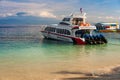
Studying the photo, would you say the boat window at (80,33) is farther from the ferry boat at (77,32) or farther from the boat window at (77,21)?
the boat window at (77,21)

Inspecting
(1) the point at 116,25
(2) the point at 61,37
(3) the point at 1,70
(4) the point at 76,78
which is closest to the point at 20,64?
(3) the point at 1,70

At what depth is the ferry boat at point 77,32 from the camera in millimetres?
38622

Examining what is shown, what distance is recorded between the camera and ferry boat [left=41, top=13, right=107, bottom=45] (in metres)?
38.6

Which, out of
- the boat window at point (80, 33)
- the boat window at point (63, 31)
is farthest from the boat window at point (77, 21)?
the boat window at point (80, 33)

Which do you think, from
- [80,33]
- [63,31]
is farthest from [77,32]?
[63,31]

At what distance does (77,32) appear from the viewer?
40125 mm

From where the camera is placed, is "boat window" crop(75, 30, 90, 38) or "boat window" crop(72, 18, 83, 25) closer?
"boat window" crop(75, 30, 90, 38)

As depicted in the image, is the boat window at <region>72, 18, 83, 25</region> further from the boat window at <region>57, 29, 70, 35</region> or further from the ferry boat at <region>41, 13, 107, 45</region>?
the boat window at <region>57, 29, 70, 35</region>

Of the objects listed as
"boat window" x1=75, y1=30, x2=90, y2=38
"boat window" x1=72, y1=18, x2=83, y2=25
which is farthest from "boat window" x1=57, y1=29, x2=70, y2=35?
"boat window" x1=72, y1=18, x2=83, y2=25

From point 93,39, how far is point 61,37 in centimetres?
580

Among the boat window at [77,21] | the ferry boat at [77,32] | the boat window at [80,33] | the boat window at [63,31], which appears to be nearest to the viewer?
the ferry boat at [77,32]

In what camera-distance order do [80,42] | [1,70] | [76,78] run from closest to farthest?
1. [76,78]
2. [1,70]
3. [80,42]

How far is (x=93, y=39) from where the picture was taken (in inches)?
1515

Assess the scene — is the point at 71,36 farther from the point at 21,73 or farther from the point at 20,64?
the point at 21,73
